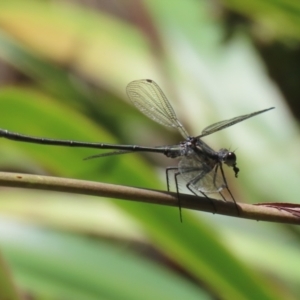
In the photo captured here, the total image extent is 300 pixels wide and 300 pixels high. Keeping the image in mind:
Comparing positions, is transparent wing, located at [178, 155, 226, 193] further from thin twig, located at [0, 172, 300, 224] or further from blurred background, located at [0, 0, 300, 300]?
thin twig, located at [0, 172, 300, 224]

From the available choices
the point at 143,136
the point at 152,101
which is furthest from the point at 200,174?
the point at 143,136

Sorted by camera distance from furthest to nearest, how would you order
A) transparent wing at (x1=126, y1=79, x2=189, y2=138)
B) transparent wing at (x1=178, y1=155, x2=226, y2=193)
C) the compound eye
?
transparent wing at (x1=126, y1=79, x2=189, y2=138) < the compound eye < transparent wing at (x1=178, y1=155, x2=226, y2=193)

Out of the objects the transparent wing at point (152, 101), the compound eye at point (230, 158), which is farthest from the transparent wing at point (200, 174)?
the transparent wing at point (152, 101)

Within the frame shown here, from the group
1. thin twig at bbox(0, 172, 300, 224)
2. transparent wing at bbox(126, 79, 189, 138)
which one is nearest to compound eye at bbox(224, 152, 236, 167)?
transparent wing at bbox(126, 79, 189, 138)

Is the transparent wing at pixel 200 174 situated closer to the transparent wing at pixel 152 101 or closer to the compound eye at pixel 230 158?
the compound eye at pixel 230 158

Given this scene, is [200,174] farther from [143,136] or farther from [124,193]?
[143,136]

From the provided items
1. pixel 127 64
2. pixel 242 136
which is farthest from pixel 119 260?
pixel 127 64
